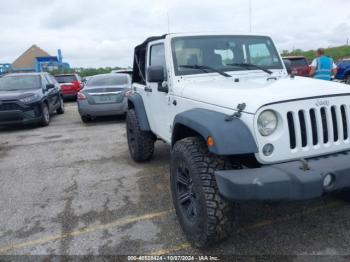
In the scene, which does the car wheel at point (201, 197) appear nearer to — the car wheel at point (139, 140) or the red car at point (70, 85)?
the car wheel at point (139, 140)

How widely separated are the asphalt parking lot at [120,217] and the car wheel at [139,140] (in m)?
0.16

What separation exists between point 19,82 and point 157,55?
7351mm

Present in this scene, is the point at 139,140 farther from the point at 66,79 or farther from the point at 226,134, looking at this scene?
the point at 66,79

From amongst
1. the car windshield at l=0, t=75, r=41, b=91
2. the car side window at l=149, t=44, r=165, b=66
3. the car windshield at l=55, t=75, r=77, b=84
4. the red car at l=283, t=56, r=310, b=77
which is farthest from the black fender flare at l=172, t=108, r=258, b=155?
the car windshield at l=55, t=75, r=77, b=84

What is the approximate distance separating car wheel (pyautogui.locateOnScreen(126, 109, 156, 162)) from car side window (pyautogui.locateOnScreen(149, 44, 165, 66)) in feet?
3.35

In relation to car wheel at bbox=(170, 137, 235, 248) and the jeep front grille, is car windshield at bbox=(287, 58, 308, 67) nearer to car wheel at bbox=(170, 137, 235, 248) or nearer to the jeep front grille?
the jeep front grille

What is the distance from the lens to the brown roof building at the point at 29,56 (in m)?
61.0

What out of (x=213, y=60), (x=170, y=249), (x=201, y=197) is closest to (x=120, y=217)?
(x=170, y=249)

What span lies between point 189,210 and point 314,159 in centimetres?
114

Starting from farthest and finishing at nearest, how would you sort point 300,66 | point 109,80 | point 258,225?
1. point 300,66
2. point 109,80
3. point 258,225

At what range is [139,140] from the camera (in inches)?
215

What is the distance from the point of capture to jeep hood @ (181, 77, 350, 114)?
2.77 metres

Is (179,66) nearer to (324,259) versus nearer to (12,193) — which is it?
(324,259)

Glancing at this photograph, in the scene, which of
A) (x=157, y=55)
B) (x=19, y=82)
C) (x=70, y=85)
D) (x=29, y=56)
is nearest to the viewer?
(x=157, y=55)
